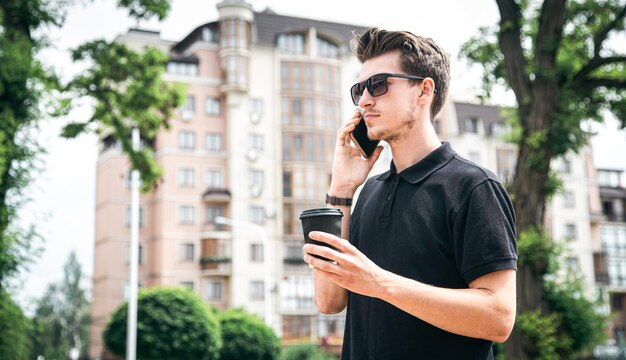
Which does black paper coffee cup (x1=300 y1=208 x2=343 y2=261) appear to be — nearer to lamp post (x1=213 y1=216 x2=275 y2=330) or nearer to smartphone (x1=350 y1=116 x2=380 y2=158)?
smartphone (x1=350 y1=116 x2=380 y2=158)

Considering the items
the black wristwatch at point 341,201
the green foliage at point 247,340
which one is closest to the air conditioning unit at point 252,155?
the green foliage at point 247,340

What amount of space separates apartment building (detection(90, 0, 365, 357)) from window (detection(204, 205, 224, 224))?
8cm

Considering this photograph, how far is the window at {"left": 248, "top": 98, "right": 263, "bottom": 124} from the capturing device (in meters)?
57.0

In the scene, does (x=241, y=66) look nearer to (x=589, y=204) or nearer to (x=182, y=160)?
(x=182, y=160)

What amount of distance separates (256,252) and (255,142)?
785 centimetres

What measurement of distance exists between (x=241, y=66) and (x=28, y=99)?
44.3 meters

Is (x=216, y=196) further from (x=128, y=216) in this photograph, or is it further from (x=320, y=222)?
(x=320, y=222)

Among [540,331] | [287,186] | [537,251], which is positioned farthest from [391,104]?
[287,186]

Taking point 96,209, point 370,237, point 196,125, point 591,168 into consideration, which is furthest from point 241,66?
point 370,237

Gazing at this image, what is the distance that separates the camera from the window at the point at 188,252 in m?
55.7

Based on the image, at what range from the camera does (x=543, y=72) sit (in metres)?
11.8

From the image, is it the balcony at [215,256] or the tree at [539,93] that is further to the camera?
the balcony at [215,256]

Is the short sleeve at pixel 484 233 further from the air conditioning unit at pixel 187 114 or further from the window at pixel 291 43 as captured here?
the window at pixel 291 43

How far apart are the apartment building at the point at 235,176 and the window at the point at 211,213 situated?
0.26ft
